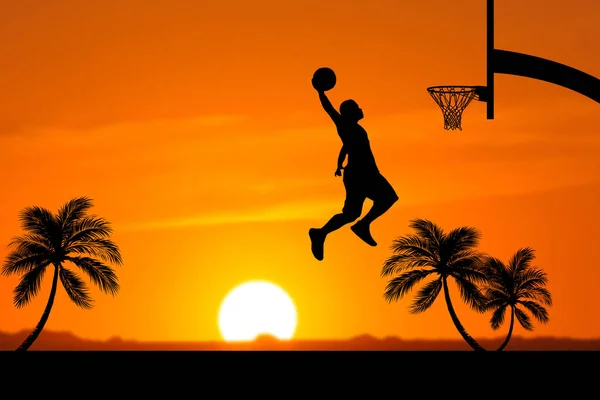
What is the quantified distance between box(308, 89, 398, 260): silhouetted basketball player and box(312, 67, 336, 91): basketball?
116mm

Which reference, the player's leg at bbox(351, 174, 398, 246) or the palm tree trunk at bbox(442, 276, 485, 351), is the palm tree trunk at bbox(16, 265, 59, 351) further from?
the player's leg at bbox(351, 174, 398, 246)

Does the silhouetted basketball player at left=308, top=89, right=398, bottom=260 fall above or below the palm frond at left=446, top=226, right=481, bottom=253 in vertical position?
below

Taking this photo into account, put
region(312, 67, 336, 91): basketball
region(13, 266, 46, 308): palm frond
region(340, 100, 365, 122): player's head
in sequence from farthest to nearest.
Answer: region(13, 266, 46, 308): palm frond
region(312, 67, 336, 91): basketball
region(340, 100, 365, 122): player's head

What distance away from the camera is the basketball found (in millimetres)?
22266

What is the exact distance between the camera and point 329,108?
72.3 ft

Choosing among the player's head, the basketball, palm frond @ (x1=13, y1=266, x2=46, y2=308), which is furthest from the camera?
palm frond @ (x1=13, y1=266, x2=46, y2=308)

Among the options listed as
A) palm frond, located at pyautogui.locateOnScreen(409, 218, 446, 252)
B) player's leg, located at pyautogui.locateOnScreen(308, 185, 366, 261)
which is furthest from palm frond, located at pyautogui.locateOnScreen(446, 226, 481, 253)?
player's leg, located at pyautogui.locateOnScreen(308, 185, 366, 261)
